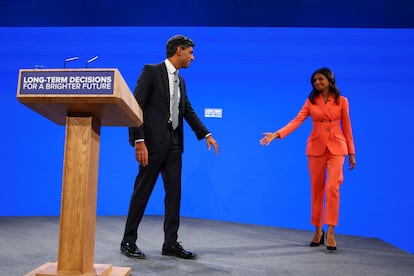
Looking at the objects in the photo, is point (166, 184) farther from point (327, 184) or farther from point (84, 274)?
point (327, 184)

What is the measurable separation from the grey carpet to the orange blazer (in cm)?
75

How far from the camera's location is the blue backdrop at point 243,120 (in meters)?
4.34

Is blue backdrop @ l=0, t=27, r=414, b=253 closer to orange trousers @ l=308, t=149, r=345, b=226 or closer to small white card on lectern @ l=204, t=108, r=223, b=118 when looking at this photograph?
small white card on lectern @ l=204, t=108, r=223, b=118

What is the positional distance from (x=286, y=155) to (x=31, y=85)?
3.47 m

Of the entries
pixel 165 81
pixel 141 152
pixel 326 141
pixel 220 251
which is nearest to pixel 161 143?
pixel 141 152

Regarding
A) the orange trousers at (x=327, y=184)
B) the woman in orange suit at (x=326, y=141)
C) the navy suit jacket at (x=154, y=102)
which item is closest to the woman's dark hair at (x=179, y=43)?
the navy suit jacket at (x=154, y=102)

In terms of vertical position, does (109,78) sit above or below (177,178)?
above

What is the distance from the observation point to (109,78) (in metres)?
1.41

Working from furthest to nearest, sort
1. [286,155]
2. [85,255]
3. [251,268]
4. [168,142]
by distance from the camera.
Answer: [286,155]
[168,142]
[251,268]
[85,255]

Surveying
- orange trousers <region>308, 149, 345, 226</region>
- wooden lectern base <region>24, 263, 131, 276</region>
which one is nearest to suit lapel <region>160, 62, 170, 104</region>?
wooden lectern base <region>24, 263, 131, 276</region>

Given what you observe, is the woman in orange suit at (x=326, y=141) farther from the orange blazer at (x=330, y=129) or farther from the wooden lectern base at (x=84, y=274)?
→ the wooden lectern base at (x=84, y=274)

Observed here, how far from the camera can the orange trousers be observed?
3031 mm

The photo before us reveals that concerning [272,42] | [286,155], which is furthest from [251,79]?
[286,155]

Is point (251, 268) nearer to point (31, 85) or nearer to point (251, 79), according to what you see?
point (31, 85)
